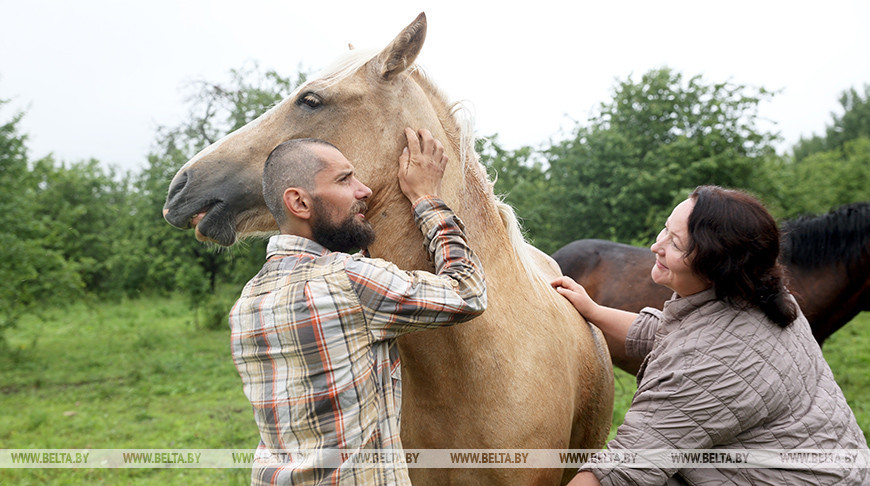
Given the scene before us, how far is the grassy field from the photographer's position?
18.9ft

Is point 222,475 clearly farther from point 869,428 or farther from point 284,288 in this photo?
point 869,428

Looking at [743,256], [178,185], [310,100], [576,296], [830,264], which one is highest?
[310,100]

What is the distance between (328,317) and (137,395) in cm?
804

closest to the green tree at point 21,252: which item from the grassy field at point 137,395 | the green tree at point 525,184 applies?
the grassy field at point 137,395

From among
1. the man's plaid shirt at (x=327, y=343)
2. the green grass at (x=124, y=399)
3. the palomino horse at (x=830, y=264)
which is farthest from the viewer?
the green grass at (x=124, y=399)

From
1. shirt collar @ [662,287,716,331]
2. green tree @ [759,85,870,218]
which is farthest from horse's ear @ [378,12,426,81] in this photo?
green tree @ [759,85,870,218]

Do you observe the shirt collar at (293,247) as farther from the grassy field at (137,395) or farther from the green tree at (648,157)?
the green tree at (648,157)

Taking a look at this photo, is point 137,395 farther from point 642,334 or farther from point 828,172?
point 828,172

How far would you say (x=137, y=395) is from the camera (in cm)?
804

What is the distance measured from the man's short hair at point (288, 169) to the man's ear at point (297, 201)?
0.05ft

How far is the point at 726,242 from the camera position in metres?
1.58

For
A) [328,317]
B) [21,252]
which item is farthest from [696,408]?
[21,252]

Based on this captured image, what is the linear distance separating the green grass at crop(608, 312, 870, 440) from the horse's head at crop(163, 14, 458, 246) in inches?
136

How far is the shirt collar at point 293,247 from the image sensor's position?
61.2 inches
